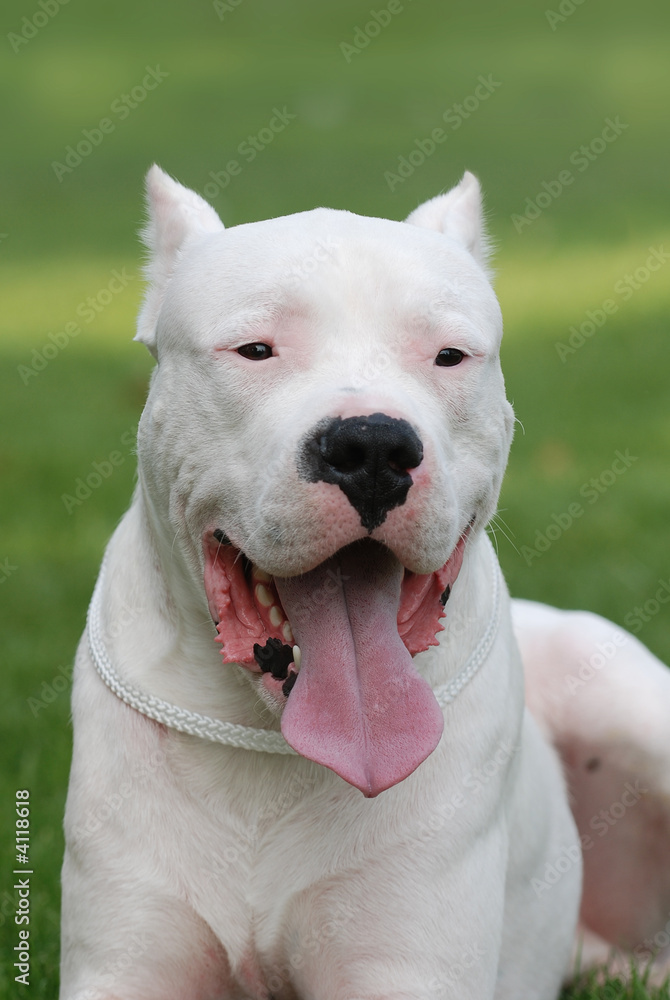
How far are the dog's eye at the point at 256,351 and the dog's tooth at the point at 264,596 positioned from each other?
509 mm

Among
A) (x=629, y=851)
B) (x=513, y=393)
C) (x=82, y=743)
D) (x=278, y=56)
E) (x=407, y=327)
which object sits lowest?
(x=278, y=56)

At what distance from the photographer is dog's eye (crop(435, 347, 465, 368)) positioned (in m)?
3.02

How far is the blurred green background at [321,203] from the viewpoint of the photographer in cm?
697

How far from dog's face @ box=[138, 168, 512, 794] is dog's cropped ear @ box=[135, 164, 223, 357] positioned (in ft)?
0.84

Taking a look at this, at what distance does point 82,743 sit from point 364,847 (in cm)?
76

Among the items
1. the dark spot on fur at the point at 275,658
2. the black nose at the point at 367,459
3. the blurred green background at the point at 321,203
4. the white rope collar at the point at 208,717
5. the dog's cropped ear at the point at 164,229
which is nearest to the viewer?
the black nose at the point at 367,459

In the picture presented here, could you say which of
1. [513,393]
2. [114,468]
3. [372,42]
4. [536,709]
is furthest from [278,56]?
[536,709]

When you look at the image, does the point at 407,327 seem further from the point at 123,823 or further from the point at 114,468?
the point at 114,468

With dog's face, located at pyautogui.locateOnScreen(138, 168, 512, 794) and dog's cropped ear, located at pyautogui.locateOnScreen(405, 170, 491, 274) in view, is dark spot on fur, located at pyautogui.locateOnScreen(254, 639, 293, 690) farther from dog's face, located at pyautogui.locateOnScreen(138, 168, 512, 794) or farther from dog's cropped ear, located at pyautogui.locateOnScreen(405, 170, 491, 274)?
dog's cropped ear, located at pyautogui.locateOnScreen(405, 170, 491, 274)


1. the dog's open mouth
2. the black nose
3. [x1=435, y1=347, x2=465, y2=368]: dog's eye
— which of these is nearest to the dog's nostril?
the black nose

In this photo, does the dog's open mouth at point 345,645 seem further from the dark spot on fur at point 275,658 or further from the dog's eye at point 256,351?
the dog's eye at point 256,351

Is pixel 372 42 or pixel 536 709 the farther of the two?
pixel 372 42

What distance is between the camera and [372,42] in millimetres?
27719

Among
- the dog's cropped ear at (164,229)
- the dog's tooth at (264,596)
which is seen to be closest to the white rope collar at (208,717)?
the dog's tooth at (264,596)
